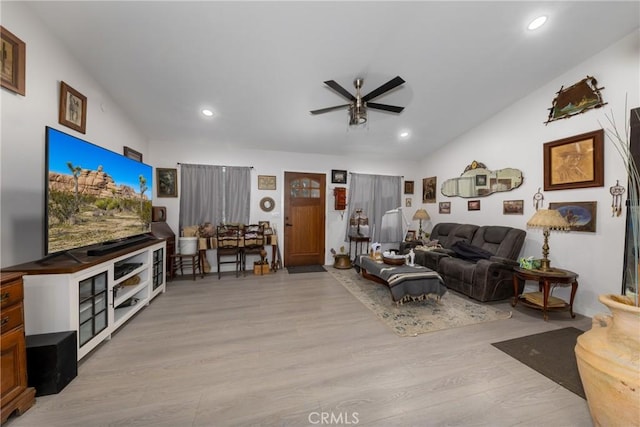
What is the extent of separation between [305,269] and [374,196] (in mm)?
2307

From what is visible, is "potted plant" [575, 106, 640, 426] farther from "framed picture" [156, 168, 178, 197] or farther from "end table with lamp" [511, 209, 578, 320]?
"framed picture" [156, 168, 178, 197]

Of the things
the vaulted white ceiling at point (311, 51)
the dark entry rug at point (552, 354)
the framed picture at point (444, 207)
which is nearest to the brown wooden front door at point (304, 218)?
the vaulted white ceiling at point (311, 51)

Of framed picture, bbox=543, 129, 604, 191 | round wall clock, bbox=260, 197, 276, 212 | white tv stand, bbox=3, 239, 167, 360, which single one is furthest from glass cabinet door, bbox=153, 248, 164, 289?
framed picture, bbox=543, 129, 604, 191

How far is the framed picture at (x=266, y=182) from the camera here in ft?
15.5

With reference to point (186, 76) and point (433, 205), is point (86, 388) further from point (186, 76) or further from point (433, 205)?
point (433, 205)

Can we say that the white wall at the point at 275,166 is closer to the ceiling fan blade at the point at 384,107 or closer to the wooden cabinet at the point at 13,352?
the ceiling fan blade at the point at 384,107

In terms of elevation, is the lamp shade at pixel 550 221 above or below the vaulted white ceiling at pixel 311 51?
below

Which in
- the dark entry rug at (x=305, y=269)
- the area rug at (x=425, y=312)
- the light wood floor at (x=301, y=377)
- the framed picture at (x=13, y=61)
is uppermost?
the framed picture at (x=13, y=61)

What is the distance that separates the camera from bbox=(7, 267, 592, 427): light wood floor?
1379 millimetres

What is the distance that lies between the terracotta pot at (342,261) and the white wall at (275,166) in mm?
356

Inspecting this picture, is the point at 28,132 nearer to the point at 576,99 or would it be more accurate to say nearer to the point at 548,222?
the point at 548,222

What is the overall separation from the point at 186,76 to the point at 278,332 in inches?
122

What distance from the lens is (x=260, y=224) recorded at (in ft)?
14.9

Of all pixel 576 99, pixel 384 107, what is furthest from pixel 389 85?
pixel 576 99
